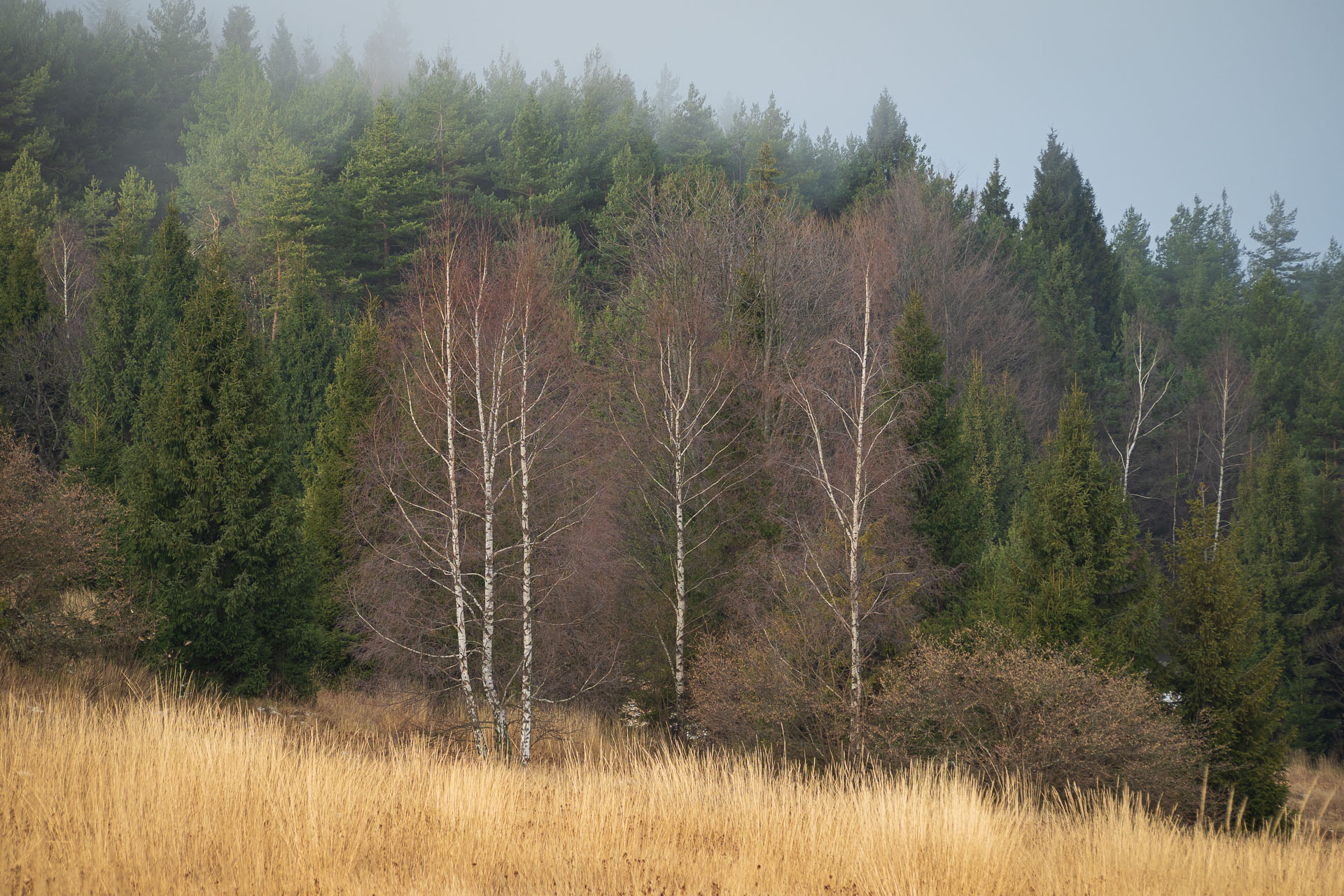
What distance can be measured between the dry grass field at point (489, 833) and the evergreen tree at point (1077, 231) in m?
40.4

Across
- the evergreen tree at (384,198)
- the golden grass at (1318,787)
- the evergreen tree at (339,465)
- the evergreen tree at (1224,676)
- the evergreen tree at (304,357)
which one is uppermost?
the evergreen tree at (384,198)

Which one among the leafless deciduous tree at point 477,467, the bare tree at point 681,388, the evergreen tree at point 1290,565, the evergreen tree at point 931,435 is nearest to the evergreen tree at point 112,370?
the leafless deciduous tree at point 477,467

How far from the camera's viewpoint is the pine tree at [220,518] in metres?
14.0

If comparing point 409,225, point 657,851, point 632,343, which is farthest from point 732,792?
point 409,225

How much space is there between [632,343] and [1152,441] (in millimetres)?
29978

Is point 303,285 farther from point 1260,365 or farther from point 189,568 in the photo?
point 1260,365

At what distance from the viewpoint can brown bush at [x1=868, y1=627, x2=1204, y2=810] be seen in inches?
421

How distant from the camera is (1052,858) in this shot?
251 inches

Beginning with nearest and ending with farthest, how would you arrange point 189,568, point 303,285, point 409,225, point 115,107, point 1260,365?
point 189,568 → point 303,285 → point 409,225 → point 1260,365 → point 115,107

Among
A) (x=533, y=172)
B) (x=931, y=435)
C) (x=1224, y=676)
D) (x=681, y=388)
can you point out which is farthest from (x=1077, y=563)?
(x=533, y=172)

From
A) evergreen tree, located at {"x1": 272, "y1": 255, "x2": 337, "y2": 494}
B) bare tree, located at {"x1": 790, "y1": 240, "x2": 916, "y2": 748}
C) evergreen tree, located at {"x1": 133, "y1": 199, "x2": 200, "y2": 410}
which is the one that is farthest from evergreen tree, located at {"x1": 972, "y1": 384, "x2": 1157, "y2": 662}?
evergreen tree, located at {"x1": 133, "y1": 199, "x2": 200, "y2": 410}

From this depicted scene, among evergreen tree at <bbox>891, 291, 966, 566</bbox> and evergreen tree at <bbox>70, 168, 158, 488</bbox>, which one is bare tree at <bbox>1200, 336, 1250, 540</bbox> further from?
evergreen tree at <bbox>70, 168, 158, 488</bbox>

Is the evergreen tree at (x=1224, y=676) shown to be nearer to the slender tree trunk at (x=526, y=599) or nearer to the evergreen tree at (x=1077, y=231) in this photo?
the slender tree trunk at (x=526, y=599)

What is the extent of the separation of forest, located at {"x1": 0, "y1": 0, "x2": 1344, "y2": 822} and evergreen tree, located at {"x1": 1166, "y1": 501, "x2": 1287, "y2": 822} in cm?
8
